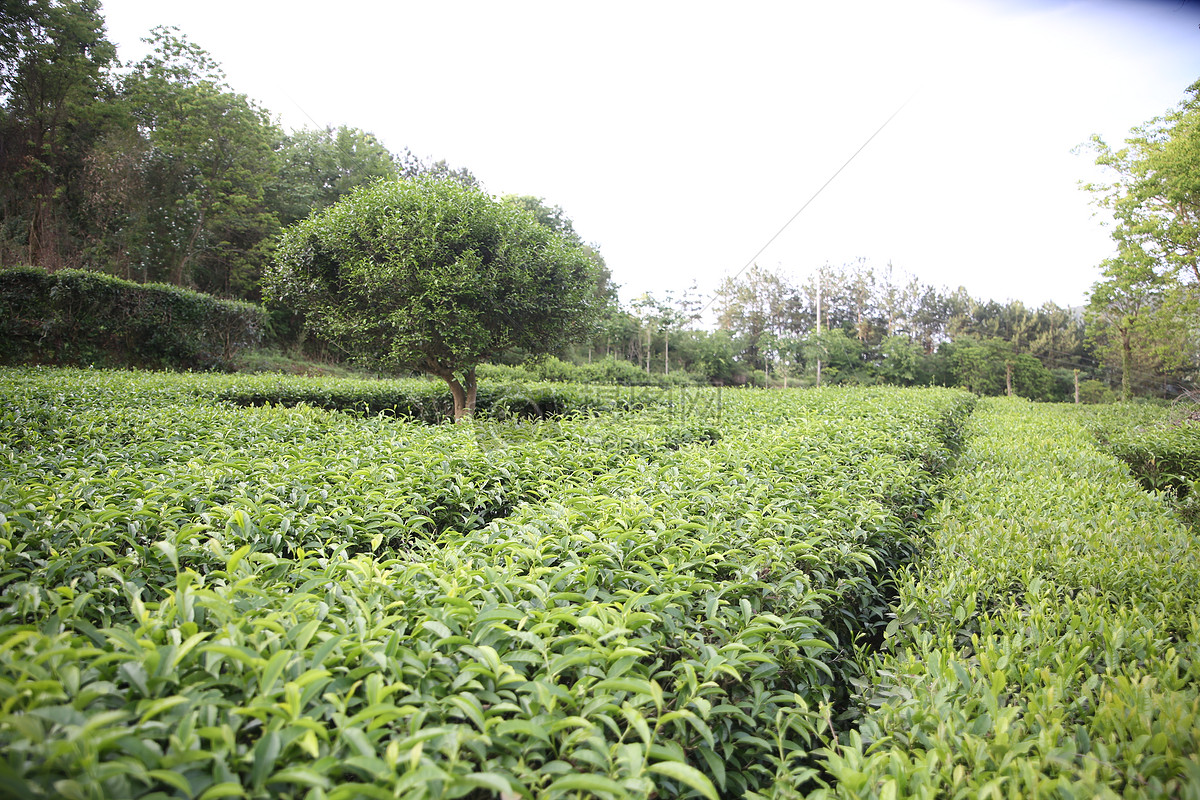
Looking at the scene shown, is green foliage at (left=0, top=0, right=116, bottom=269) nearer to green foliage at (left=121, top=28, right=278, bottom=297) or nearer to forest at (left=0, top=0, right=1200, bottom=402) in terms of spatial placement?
forest at (left=0, top=0, right=1200, bottom=402)

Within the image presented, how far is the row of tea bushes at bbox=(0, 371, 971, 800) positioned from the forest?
3701 millimetres

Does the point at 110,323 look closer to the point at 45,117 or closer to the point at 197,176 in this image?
the point at 45,117

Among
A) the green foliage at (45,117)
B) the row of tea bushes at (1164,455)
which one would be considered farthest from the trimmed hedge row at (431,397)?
the row of tea bushes at (1164,455)

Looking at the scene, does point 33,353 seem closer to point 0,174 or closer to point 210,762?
point 0,174

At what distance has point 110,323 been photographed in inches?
446

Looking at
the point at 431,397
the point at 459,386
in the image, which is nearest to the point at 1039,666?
the point at 459,386

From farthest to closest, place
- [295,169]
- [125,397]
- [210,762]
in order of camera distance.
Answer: [295,169] → [125,397] → [210,762]

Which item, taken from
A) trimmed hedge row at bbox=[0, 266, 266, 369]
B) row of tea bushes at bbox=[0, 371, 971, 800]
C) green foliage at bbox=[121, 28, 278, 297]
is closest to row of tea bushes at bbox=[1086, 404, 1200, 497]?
row of tea bushes at bbox=[0, 371, 971, 800]

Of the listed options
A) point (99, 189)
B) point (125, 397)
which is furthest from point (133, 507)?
point (99, 189)

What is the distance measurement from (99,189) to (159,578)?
19.0 m

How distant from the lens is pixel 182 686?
35.8 inches

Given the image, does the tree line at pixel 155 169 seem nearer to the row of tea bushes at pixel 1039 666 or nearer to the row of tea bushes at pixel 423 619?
the row of tea bushes at pixel 423 619

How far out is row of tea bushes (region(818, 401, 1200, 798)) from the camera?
0.97 metres

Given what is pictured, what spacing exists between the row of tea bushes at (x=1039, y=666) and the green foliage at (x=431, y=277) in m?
5.65
